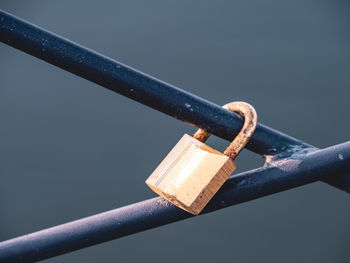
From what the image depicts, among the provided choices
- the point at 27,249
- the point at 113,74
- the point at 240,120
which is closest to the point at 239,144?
the point at 240,120

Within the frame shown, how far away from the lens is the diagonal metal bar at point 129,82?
34 cm

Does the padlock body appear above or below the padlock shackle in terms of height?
below

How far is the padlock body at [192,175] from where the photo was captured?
395 millimetres

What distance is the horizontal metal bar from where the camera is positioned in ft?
1.27

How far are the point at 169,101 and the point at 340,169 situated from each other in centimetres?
18

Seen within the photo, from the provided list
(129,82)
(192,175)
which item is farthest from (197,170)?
(129,82)

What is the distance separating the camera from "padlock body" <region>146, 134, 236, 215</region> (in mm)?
395

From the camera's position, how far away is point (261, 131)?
40 cm

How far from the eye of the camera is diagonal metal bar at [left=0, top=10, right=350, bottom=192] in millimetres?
343

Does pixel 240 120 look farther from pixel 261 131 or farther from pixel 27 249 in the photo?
pixel 27 249

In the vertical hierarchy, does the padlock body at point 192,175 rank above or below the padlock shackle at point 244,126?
below

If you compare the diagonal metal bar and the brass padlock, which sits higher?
the diagonal metal bar

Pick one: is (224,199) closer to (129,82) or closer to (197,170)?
(197,170)

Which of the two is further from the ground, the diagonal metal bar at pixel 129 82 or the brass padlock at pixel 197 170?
the diagonal metal bar at pixel 129 82
